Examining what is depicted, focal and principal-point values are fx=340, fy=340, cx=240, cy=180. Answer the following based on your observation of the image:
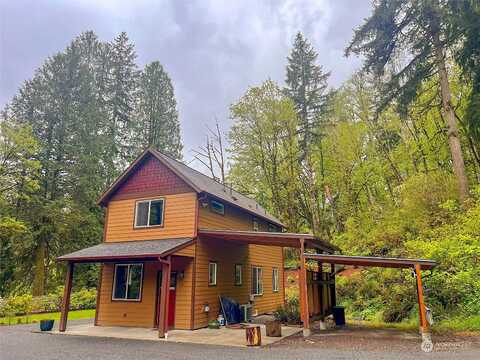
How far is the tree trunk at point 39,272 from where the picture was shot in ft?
70.0

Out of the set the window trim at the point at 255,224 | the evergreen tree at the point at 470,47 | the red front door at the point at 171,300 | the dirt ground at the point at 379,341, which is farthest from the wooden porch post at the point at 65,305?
the evergreen tree at the point at 470,47

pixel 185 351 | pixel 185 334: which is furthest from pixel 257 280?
pixel 185 351

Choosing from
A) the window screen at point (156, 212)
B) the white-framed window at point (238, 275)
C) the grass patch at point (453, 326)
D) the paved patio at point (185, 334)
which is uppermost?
the window screen at point (156, 212)

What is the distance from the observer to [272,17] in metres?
17.7

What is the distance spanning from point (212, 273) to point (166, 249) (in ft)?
10.8

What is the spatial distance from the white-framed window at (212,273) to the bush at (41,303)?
9.62 meters

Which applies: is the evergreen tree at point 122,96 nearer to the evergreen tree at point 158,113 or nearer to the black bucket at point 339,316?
the evergreen tree at point 158,113

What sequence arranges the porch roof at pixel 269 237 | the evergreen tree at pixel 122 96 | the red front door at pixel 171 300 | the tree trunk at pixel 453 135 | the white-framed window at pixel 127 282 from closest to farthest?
1. the porch roof at pixel 269 237
2. the red front door at pixel 171 300
3. the white-framed window at pixel 127 282
4. the tree trunk at pixel 453 135
5. the evergreen tree at pixel 122 96

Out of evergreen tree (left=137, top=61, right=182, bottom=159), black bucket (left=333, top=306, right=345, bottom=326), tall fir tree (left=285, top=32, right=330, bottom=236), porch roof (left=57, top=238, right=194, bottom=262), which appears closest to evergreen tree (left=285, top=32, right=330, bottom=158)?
tall fir tree (left=285, top=32, right=330, bottom=236)

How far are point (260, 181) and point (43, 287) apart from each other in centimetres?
1637

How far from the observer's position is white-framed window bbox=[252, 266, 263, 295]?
666 inches

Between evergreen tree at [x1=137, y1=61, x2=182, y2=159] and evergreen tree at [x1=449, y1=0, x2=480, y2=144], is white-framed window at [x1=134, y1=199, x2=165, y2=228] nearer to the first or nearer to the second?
evergreen tree at [x1=449, y1=0, x2=480, y2=144]

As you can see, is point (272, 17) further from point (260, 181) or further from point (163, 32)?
point (260, 181)

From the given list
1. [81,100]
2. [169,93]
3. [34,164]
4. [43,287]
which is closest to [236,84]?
[169,93]
